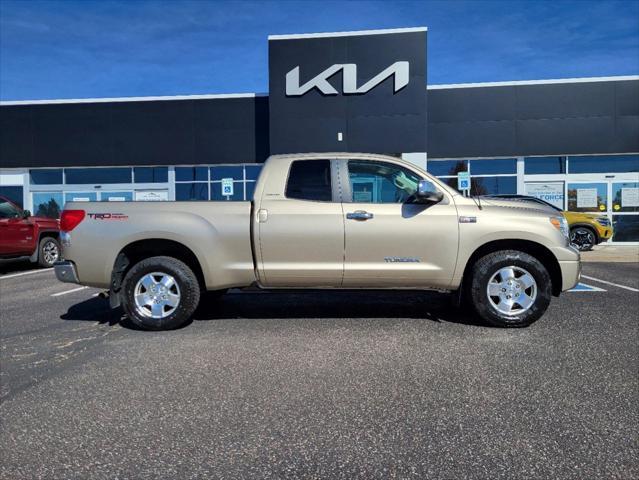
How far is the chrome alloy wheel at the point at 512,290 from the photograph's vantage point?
5508mm

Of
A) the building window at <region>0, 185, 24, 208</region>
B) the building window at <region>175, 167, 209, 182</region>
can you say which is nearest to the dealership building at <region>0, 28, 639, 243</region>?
the building window at <region>175, 167, 209, 182</region>

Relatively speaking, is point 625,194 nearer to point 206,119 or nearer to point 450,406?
point 206,119

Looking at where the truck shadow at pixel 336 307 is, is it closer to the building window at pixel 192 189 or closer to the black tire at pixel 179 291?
the black tire at pixel 179 291

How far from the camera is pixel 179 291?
5.61m

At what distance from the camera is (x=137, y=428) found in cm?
320

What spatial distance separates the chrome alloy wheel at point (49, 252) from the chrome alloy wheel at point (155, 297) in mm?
7746

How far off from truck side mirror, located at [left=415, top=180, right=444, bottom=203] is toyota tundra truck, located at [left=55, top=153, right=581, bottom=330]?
2cm

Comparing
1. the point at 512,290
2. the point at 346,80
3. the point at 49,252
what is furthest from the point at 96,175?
the point at 512,290

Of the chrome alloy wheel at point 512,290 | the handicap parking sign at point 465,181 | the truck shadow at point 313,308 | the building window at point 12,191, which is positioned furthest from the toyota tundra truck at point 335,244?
the building window at point 12,191

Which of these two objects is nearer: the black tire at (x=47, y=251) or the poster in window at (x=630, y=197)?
the black tire at (x=47, y=251)

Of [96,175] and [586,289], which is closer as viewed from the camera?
[586,289]

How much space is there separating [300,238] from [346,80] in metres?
13.3

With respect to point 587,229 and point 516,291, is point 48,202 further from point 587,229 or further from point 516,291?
point 516,291

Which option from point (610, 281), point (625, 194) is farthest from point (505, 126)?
point (610, 281)
